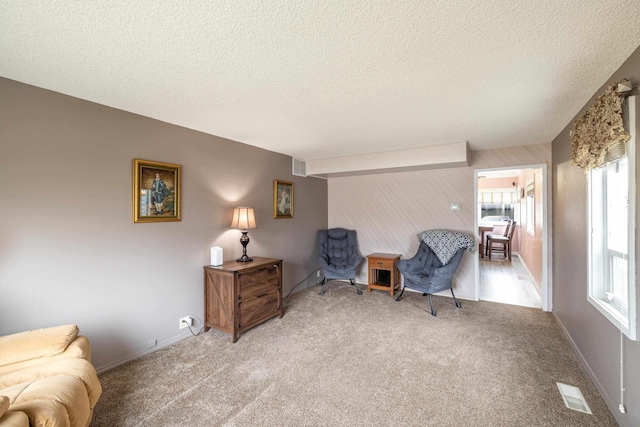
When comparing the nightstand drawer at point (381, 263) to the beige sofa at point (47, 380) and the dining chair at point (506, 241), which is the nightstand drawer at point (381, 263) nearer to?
the beige sofa at point (47, 380)

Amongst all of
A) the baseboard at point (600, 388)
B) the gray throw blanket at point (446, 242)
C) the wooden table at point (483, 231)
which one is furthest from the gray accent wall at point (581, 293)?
the wooden table at point (483, 231)

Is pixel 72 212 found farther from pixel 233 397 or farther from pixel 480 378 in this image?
pixel 480 378

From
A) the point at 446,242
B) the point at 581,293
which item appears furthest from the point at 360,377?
the point at 446,242

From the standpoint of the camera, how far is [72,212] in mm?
2166

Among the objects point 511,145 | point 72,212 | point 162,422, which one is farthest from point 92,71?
point 511,145

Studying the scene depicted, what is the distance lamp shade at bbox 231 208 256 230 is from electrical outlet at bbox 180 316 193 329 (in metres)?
1.12

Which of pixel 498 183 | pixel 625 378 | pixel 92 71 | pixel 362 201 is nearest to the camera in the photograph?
pixel 625 378

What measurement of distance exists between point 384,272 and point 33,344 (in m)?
4.24

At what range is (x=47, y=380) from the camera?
1417mm

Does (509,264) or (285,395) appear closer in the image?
(285,395)

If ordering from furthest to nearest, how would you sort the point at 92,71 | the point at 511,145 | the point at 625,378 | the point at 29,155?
the point at 511,145, the point at 29,155, the point at 92,71, the point at 625,378

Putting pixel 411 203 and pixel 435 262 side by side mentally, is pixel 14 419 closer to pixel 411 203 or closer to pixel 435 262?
pixel 435 262

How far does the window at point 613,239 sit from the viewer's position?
1.53 m

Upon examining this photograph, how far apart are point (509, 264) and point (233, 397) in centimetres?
741
